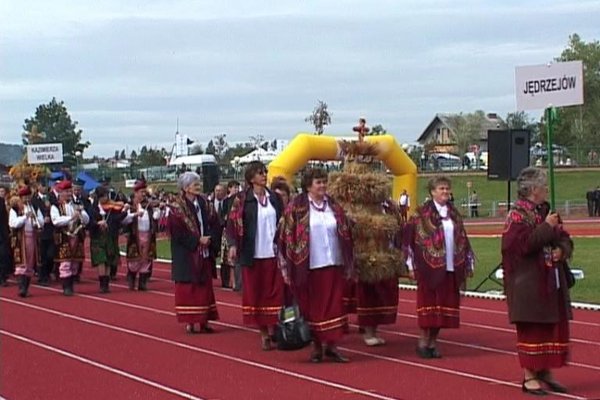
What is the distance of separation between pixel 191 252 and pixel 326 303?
2.88 metres

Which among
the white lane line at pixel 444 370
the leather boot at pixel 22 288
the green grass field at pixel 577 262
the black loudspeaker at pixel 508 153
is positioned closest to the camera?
the white lane line at pixel 444 370

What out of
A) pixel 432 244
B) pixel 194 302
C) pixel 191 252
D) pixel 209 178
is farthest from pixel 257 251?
pixel 209 178

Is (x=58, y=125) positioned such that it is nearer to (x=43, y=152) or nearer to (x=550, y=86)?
(x=43, y=152)

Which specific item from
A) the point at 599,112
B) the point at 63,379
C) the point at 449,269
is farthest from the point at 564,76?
the point at 599,112

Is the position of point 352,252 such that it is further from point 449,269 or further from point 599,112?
point 599,112

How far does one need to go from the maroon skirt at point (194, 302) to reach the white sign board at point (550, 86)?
170 inches

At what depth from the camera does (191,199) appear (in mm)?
13445

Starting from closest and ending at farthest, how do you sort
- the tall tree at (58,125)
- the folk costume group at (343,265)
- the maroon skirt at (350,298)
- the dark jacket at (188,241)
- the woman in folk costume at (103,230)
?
1. the folk costume group at (343,265)
2. the maroon skirt at (350,298)
3. the dark jacket at (188,241)
4. the woman in folk costume at (103,230)
5. the tall tree at (58,125)

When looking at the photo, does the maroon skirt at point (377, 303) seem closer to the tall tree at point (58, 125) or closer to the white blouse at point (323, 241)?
the white blouse at point (323, 241)

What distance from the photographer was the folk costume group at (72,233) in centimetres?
1838

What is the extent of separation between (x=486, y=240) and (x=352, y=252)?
21.8 m

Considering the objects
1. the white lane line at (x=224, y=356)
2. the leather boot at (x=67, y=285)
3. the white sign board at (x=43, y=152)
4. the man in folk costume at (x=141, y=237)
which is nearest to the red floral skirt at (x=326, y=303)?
the white lane line at (x=224, y=356)

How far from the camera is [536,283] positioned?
9.14 metres

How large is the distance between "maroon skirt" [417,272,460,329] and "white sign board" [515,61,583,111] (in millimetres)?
1974
